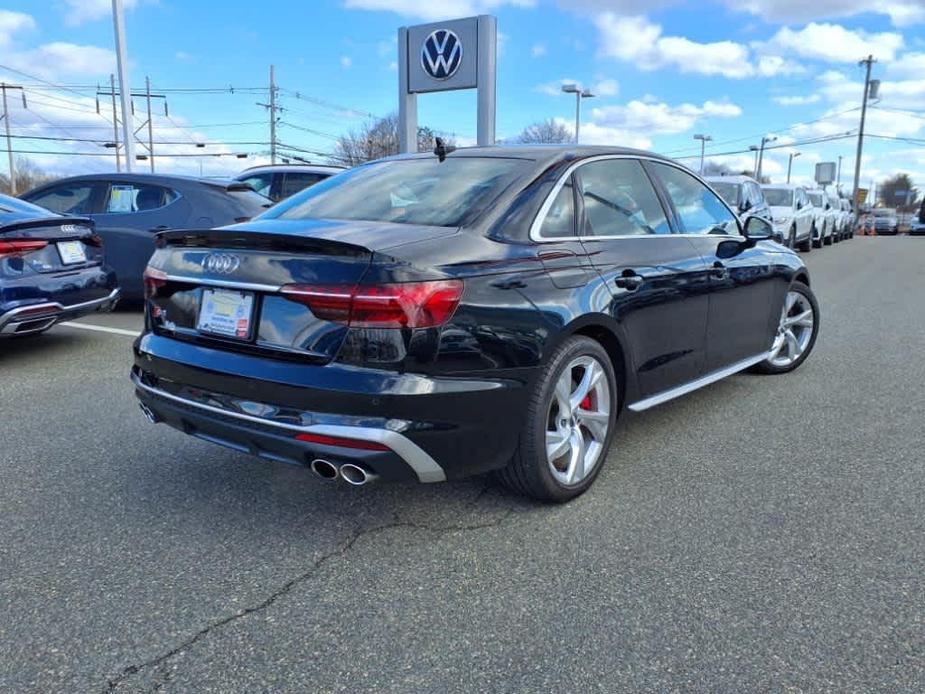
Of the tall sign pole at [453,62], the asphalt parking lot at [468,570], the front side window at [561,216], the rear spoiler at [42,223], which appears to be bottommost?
the asphalt parking lot at [468,570]

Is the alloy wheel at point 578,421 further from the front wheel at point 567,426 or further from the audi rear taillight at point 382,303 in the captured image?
the audi rear taillight at point 382,303

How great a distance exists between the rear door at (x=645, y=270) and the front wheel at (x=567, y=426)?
0.28 m

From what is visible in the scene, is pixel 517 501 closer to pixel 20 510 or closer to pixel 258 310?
pixel 258 310

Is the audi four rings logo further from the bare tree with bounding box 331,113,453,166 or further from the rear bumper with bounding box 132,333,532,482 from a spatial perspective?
the bare tree with bounding box 331,113,453,166

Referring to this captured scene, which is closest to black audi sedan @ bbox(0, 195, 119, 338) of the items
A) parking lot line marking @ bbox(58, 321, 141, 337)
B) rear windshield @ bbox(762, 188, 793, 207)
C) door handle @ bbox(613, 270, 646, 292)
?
parking lot line marking @ bbox(58, 321, 141, 337)

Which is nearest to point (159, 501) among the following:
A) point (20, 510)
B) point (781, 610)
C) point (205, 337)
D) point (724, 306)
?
point (20, 510)

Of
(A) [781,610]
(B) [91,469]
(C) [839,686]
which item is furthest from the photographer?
(B) [91,469]

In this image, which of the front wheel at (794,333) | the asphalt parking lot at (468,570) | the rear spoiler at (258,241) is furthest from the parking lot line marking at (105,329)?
the front wheel at (794,333)

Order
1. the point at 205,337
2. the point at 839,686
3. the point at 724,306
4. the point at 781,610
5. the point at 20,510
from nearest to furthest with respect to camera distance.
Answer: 1. the point at 839,686
2. the point at 781,610
3. the point at 205,337
4. the point at 20,510
5. the point at 724,306

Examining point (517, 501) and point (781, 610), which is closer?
point (781, 610)

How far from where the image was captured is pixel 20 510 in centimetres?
321

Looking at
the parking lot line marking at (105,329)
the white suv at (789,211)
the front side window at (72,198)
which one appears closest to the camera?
the parking lot line marking at (105,329)

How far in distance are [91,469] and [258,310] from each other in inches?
61.9

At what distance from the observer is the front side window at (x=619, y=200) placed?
3.54m
